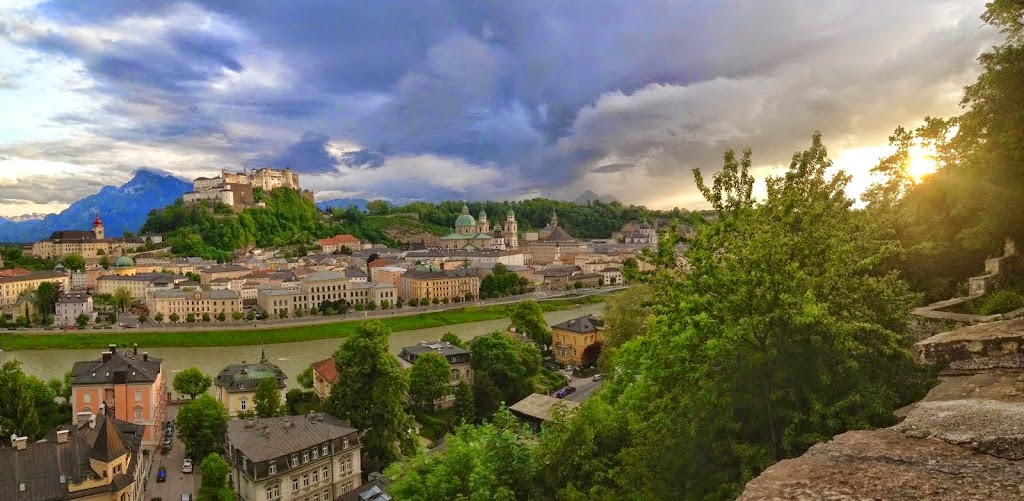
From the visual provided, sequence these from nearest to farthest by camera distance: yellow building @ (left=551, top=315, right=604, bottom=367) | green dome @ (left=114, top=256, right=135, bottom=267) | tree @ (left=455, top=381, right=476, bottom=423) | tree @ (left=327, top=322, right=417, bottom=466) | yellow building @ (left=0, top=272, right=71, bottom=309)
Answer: tree @ (left=327, top=322, right=417, bottom=466), tree @ (left=455, top=381, right=476, bottom=423), yellow building @ (left=551, top=315, right=604, bottom=367), yellow building @ (left=0, top=272, right=71, bottom=309), green dome @ (left=114, top=256, right=135, bottom=267)

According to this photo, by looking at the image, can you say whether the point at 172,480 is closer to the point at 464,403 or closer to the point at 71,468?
the point at 71,468

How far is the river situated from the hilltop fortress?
58.4 metres

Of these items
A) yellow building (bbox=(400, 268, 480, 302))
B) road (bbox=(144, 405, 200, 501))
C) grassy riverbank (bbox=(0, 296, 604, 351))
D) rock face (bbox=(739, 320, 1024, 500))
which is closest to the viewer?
rock face (bbox=(739, 320, 1024, 500))

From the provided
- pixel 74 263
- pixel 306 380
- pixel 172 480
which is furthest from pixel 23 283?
pixel 172 480

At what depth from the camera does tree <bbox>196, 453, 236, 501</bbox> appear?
47.1ft

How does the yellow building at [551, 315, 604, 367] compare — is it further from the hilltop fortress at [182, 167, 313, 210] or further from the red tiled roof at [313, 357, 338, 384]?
the hilltop fortress at [182, 167, 313, 210]

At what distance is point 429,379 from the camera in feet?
71.8

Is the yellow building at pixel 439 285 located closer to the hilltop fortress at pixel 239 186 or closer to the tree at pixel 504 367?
the tree at pixel 504 367

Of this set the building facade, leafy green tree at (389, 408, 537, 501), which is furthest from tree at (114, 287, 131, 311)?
leafy green tree at (389, 408, 537, 501)

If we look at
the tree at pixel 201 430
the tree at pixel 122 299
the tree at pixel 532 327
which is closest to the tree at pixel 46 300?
the tree at pixel 122 299

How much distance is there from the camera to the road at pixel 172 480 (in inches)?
636

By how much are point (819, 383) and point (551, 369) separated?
23.5m

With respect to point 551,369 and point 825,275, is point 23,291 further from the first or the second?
point 825,275

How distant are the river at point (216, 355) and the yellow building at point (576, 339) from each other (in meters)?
10.5
